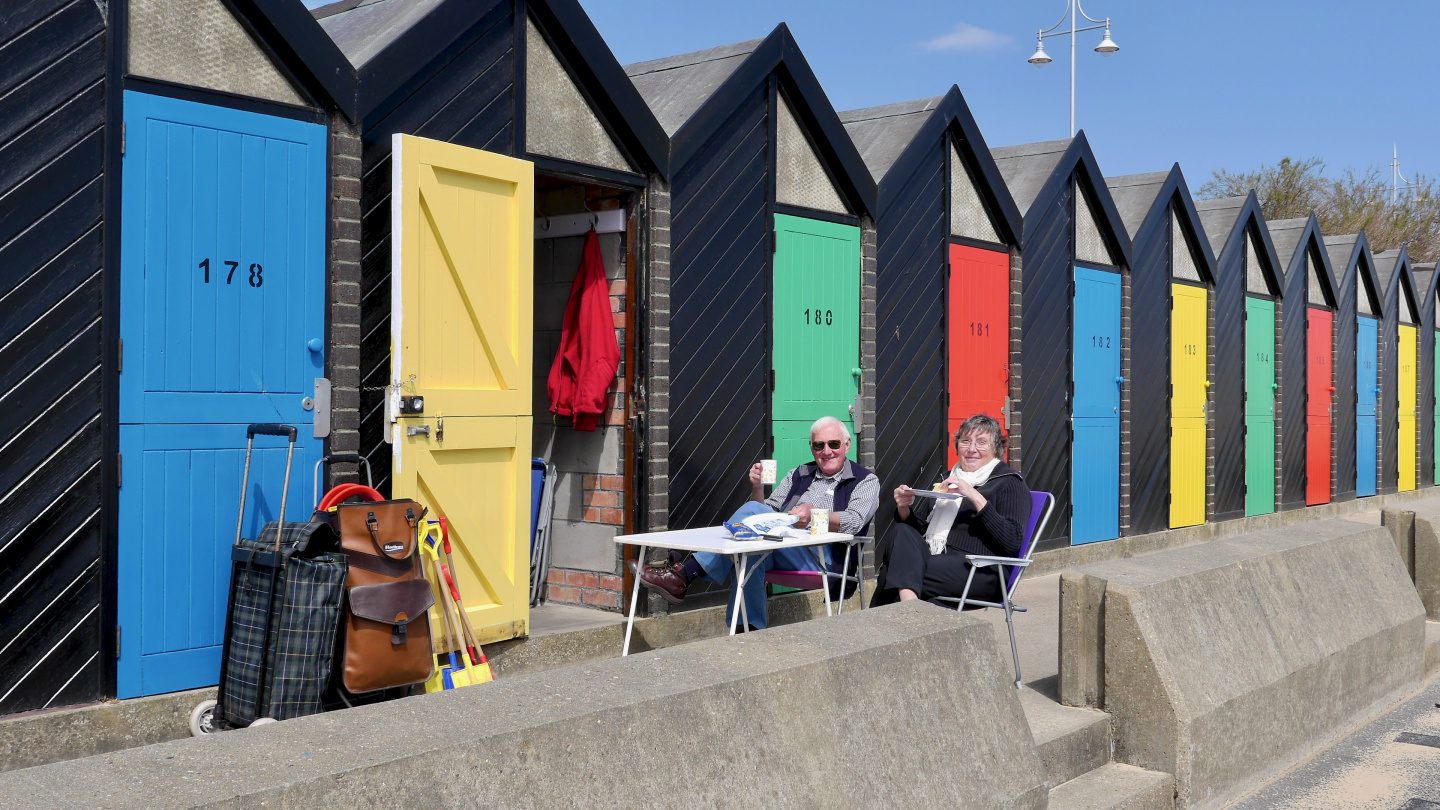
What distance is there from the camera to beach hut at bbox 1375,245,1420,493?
664 inches

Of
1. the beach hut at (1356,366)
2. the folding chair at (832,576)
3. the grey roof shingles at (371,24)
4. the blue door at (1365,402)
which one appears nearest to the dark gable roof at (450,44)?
the grey roof shingles at (371,24)

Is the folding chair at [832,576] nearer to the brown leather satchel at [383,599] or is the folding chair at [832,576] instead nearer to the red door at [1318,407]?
the brown leather satchel at [383,599]

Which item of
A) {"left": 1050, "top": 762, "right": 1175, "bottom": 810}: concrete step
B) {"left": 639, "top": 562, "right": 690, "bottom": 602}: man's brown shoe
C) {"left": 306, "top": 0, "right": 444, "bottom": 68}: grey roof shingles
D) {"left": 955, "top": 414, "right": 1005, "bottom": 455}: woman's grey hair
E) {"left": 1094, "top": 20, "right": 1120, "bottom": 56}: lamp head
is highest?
{"left": 1094, "top": 20, "right": 1120, "bottom": 56}: lamp head

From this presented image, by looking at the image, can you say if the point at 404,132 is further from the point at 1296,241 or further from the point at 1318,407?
the point at 1318,407

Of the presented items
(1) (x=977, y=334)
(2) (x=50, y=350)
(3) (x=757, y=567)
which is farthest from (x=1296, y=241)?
(2) (x=50, y=350)

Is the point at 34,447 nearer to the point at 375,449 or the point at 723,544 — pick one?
A: the point at 375,449

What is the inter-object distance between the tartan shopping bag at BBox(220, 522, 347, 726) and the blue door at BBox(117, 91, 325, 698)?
28 cm

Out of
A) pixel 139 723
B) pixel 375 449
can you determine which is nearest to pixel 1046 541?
pixel 375 449

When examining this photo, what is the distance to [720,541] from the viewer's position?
216 inches

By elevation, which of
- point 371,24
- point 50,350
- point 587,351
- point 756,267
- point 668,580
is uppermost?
point 371,24

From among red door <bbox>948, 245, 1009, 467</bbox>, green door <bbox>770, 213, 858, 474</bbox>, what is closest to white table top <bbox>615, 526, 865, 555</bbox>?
green door <bbox>770, 213, 858, 474</bbox>

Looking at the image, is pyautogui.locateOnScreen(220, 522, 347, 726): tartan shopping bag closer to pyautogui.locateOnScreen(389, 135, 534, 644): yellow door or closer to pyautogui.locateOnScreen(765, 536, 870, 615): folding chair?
pyautogui.locateOnScreen(389, 135, 534, 644): yellow door

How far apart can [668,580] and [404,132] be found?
7.56 feet

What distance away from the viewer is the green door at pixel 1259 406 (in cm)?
1318
